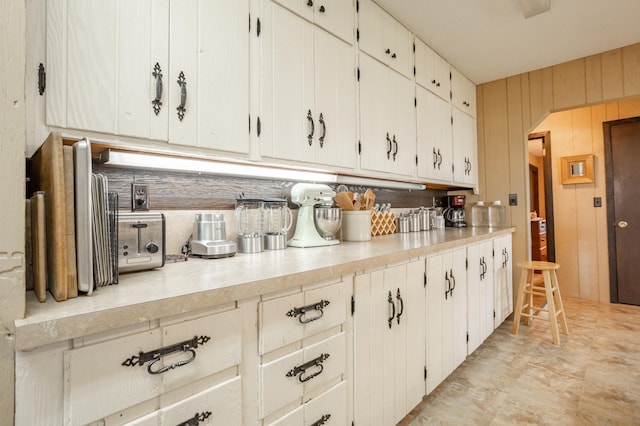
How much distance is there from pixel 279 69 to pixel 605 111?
4148 mm

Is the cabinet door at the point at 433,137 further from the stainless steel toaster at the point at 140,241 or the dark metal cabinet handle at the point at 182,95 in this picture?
the stainless steel toaster at the point at 140,241

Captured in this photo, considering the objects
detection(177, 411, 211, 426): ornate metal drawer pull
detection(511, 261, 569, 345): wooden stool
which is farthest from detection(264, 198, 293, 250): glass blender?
detection(511, 261, 569, 345): wooden stool

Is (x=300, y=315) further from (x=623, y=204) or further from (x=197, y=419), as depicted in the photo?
(x=623, y=204)

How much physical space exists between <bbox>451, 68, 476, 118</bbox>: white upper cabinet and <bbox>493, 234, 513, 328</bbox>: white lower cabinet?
132cm

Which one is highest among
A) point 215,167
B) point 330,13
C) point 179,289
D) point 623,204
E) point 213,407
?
point 330,13

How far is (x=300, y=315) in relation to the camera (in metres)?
1.06

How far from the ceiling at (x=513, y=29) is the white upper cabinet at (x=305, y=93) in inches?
28.8

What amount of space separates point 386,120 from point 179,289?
5.91 feet

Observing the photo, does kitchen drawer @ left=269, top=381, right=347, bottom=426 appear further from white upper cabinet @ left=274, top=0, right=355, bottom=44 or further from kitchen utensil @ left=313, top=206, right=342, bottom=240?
white upper cabinet @ left=274, top=0, right=355, bottom=44

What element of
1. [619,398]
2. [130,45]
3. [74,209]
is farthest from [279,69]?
[619,398]

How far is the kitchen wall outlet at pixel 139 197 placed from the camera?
133cm

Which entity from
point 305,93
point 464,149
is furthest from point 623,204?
point 305,93

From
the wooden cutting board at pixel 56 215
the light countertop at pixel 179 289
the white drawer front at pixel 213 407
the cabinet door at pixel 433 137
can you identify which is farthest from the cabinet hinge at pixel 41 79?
the cabinet door at pixel 433 137

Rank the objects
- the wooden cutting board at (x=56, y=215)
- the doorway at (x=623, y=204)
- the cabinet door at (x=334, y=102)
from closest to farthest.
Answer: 1. the wooden cutting board at (x=56, y=215)
2. the cabinet door at (x=334, y=102)
3. the doorway at (x=623, y=204)
